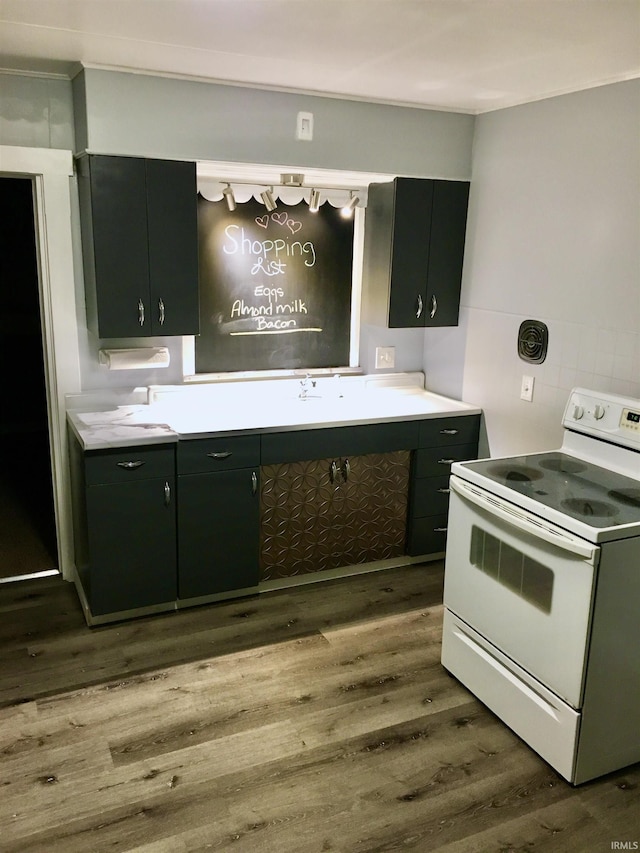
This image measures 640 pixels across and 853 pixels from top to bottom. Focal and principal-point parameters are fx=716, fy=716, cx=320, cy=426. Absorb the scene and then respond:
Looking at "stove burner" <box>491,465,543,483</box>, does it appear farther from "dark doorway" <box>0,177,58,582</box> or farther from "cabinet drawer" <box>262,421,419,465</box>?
"dark doorway" <box>0,177,58,582</box>

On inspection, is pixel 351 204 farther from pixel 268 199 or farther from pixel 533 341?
pixel 533 341

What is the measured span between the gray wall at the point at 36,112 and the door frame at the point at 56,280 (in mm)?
57

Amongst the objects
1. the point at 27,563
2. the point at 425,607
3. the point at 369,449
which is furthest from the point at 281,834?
the point at 27,563

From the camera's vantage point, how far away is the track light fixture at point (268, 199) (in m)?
3.57

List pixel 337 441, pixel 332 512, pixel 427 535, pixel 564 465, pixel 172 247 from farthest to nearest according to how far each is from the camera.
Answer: pixel 427 535 → pixel 332 512 → pixel 337 441 → pixel 172 247 → pixel 564 465

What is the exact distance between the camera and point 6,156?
303 centimetres

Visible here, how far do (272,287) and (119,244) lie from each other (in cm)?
95

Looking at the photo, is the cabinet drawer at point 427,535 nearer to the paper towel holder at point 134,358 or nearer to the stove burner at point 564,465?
the stove burner at point 564,465

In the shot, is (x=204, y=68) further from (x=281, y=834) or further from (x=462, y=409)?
(x=281, y=834)

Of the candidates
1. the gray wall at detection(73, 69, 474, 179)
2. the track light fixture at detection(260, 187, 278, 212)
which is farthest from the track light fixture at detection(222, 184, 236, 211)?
the gray wall at detection(73, 69, 474, 179)

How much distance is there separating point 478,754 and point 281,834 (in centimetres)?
74

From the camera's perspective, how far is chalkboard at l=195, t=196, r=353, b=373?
3615 mm

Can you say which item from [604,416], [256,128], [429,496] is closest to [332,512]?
[429,496]

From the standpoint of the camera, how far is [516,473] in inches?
105
